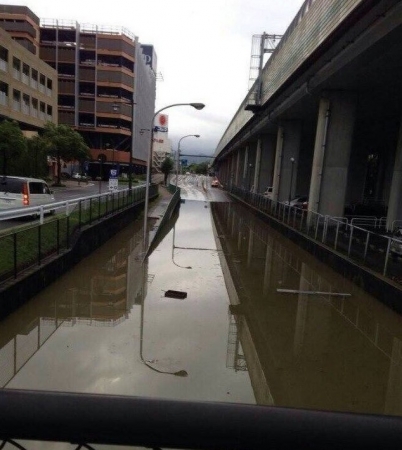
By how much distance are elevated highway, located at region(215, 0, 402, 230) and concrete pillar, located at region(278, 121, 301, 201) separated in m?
0.08

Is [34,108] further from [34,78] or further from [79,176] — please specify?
[79,176]

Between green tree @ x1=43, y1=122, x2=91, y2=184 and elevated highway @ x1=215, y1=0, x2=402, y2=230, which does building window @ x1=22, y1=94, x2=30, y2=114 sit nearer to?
green tree @ x1=43, y1=122, x2=91, y2=184

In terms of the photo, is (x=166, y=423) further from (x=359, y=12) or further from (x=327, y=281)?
(x=359, y=12)

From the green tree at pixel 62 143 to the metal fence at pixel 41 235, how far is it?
1151 inches

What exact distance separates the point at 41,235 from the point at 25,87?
124ft

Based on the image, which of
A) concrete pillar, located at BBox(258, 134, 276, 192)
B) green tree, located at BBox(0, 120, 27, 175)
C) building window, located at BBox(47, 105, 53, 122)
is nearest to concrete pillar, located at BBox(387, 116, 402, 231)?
concrete pillar, located at BBox(258, 134, 276, 192)

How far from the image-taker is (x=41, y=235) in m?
9.55

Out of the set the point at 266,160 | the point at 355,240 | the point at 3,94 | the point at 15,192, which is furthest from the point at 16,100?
the point at 355,240

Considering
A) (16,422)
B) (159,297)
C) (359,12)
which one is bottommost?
(159,297)

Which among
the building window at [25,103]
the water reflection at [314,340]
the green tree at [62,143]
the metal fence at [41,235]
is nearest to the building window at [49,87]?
the building window at [25,103]

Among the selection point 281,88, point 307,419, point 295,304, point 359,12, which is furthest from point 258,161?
point 307,419

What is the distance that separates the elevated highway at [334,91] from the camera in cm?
1259

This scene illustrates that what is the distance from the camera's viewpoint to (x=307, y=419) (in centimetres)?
110

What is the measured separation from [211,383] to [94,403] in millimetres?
4756
